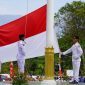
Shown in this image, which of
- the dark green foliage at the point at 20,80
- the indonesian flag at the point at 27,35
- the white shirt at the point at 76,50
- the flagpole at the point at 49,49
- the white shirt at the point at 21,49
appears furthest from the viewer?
the indonesian flag at the point at 27,35

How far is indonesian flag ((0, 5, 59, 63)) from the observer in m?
18.8

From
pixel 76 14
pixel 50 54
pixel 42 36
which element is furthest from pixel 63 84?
pixel 76 14

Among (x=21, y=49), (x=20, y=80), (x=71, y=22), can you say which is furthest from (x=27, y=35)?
(x=71, y=22)

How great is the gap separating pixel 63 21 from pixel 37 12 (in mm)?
43006

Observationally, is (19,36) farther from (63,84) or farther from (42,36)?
(63,84)

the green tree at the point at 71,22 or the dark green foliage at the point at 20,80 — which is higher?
the green tree at the point at 71,22

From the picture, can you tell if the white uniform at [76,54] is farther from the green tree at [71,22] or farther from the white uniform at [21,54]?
the green tree at [71,22]

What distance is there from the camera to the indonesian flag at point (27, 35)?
18797 millimetres

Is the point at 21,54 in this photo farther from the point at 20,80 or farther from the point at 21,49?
the point at 20,80

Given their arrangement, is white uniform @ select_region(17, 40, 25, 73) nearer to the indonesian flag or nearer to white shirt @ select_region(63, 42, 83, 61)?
the indonesian flag

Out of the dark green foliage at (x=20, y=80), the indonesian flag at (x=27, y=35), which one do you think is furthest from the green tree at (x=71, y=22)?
the dark green foliage at (x=20, y=80)

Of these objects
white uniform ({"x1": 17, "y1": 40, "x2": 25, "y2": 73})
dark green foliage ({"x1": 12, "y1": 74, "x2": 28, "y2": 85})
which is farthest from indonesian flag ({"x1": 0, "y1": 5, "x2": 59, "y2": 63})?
dark green foliage ({"x1": 12, "y1": 74, "x2": 28, "y2": 85})

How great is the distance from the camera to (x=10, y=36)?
19250 millimetres

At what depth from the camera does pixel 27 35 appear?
752 inches
